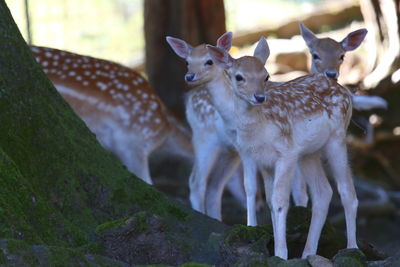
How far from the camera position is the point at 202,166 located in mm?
7133

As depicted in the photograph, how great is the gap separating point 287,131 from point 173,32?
179 inches

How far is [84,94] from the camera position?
296 inches

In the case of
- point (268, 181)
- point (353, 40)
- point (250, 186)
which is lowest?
point (250, 186)

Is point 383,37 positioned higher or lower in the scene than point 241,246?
higher

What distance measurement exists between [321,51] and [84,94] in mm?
2152

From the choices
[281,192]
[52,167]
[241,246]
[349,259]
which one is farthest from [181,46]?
[349,259]

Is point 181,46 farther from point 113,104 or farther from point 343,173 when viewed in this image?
point 343,173

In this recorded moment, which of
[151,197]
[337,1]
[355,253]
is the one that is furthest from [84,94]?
[337,1]

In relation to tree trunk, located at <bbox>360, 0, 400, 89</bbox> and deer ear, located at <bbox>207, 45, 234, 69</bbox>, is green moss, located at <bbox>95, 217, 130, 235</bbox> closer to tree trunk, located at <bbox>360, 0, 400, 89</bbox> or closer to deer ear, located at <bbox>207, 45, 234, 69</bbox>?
deer ear, located at <bbox>207, 45, 234, 69</bbox>

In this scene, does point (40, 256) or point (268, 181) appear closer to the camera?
point (40, 256)

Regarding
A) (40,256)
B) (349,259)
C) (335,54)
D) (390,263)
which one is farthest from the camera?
(335,54)

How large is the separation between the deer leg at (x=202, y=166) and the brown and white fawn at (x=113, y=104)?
20.1 inches

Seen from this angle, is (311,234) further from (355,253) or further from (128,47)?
(128,47)

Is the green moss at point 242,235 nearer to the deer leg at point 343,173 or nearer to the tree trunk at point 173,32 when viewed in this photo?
the deer leg at point 343,173
